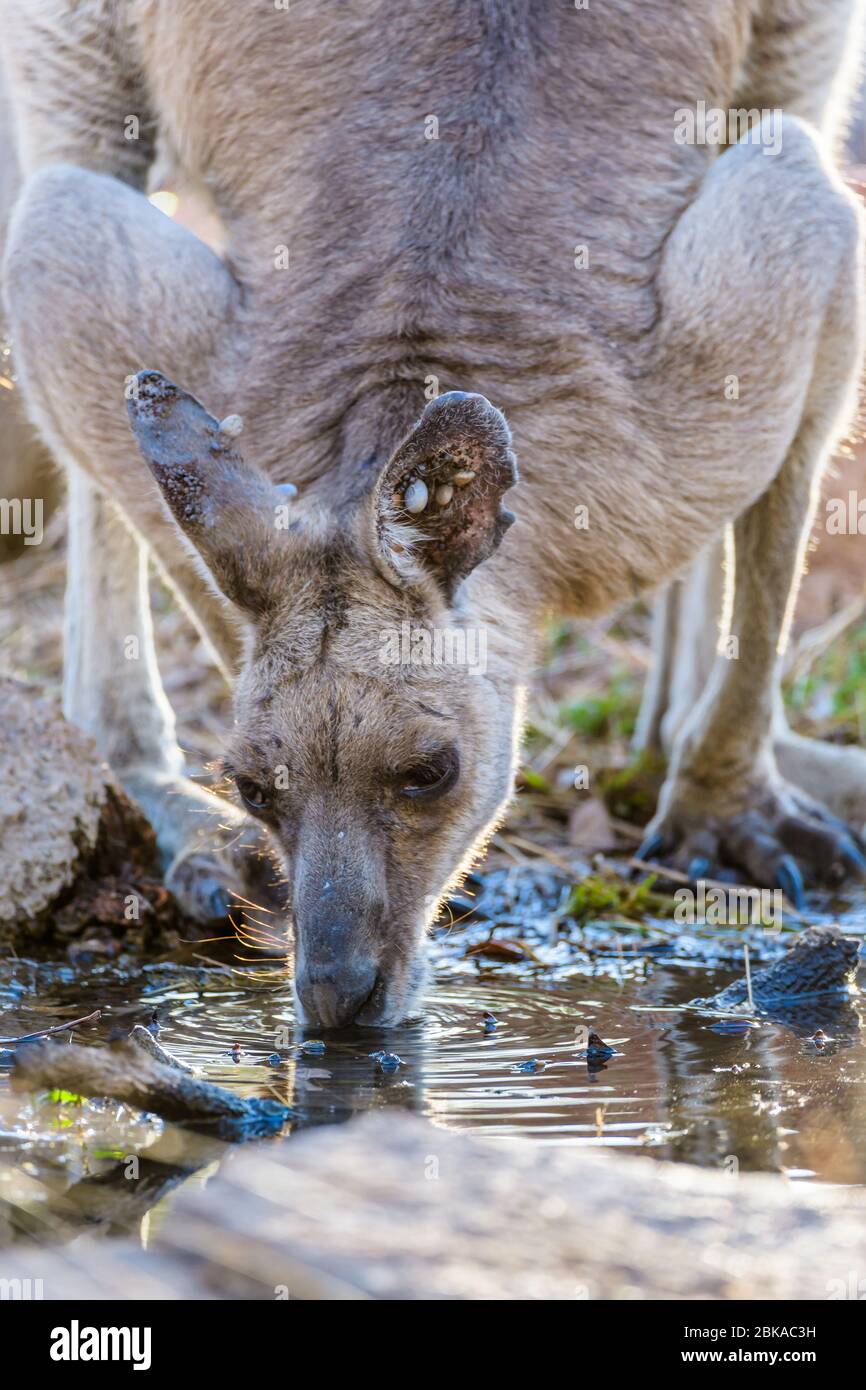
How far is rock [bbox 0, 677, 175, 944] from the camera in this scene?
4738mm

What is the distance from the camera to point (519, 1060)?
12.3ft

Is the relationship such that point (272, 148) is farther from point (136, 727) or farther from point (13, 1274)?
point (13, 1274)

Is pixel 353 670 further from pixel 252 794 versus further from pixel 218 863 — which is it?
pixel 218 863

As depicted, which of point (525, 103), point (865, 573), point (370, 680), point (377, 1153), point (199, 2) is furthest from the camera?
point (865, 573)

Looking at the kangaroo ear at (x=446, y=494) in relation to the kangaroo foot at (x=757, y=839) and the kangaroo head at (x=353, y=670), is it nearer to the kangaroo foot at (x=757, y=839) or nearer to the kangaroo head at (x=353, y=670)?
the kangaroo head at (x=353, y=670)

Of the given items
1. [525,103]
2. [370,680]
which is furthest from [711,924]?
[525,103]

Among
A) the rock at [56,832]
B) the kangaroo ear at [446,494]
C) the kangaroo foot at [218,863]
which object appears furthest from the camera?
the kangaroo foot at [218,863]

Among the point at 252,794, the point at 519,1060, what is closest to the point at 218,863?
the point at 252,794

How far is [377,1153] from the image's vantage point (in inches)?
118

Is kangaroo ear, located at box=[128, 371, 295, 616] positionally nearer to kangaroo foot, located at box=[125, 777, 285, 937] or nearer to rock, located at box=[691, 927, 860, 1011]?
kangaroo foot, located at box=[125, 777, 285, 937]

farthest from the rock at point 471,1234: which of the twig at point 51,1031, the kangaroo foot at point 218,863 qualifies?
the kangaroo foot at point 218,863

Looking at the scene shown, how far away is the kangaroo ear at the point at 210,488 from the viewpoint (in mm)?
3957

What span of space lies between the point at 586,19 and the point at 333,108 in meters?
0.72

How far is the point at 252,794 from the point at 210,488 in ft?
2.28
